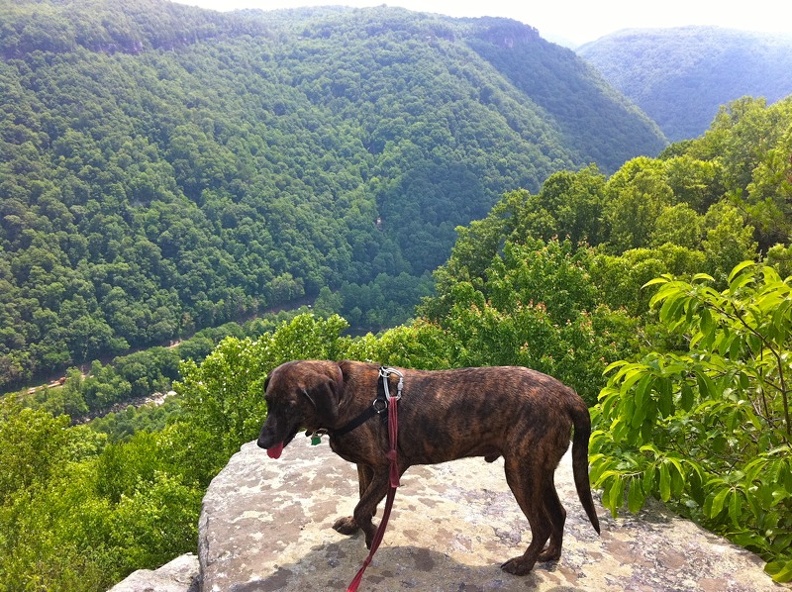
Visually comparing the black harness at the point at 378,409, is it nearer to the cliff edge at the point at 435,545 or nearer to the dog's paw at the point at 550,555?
the cliff edge at the point at 435,545

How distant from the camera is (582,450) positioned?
482 cm

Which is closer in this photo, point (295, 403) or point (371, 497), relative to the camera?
point (295, 403)

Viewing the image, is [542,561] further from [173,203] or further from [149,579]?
[173,203]

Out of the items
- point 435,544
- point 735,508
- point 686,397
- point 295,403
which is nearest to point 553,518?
point 435,544

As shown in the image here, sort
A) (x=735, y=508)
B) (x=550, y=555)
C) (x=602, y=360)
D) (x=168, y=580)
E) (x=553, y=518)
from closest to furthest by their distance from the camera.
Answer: (x=735, y=508)
(x=553, y=518)
(x=550, y=555)
(x=168, y=580)
(x=602, y=360)

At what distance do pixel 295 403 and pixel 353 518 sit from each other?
1494 mm

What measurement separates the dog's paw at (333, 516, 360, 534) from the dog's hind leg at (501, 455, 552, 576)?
143 centimetres

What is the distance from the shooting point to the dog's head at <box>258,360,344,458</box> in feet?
15.1

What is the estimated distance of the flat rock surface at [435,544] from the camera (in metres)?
4.91

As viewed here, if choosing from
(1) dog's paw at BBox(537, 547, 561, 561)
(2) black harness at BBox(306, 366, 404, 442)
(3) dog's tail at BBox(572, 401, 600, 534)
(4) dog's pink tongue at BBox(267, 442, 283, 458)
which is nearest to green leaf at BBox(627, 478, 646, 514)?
(3) dog's tail at BBox(572, 401, 600, 534)

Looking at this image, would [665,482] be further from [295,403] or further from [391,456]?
[295,403]

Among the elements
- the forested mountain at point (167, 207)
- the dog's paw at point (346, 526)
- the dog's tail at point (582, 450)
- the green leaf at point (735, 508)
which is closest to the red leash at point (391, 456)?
the dog's paw at point (346, 526)

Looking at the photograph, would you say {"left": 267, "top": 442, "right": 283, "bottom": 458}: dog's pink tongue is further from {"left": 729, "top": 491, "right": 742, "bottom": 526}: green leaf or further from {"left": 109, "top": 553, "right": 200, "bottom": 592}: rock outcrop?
{"left": 729, "top": 491, "right": 742, "bottom": 526}: green leaf

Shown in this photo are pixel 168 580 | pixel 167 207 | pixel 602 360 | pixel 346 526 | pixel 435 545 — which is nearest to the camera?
pixel 435 545
